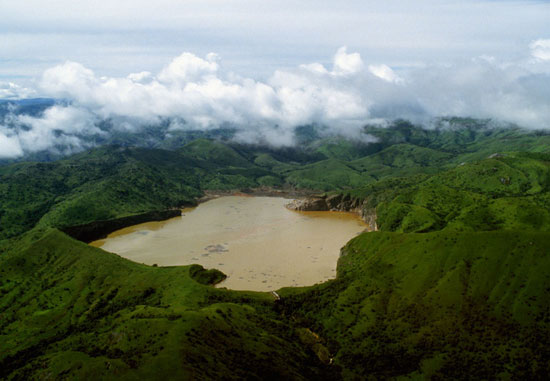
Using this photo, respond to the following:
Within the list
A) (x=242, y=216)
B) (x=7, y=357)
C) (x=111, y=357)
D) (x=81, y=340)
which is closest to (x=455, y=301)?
(x=111, y=357)

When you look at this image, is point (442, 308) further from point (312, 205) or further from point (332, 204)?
point (332, 204)

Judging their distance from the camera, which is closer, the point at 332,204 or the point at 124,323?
the point at 124,323

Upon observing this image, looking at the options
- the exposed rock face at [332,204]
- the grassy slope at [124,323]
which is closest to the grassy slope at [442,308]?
the grassy slope at [124,323]

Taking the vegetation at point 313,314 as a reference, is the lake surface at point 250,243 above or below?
below

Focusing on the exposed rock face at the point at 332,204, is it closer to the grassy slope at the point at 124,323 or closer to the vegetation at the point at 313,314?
the vegetation at the point at 313,314

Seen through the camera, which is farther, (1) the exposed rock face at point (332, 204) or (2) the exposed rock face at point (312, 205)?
(2) the exposed rock face at point (312, 205)

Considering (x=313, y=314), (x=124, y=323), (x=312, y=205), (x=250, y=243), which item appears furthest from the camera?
(x=312, y=205)

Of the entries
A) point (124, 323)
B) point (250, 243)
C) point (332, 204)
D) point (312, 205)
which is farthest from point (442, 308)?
point (332, 204)

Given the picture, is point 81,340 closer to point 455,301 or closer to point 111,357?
point 111,357
